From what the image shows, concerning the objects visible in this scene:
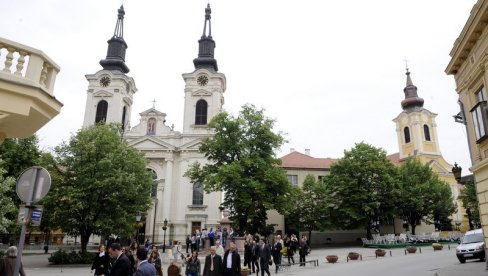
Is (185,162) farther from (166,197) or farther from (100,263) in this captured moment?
(100,263)

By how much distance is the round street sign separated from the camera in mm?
5594

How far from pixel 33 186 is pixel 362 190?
3785 cm

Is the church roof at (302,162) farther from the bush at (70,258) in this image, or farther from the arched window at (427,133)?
the bush at (70,258)

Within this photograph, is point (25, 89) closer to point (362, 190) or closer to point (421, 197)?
point (362, 190)

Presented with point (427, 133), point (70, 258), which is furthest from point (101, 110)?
point (427, 133)

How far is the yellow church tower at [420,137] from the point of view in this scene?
186 ft

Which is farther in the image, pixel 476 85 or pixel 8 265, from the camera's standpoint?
pixel 476 85

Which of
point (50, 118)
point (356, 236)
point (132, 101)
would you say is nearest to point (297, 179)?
point (356, 236)

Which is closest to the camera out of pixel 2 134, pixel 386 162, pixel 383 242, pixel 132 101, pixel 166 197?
pixel 2 134

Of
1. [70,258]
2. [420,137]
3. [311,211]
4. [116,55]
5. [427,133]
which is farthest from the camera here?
[427,133]

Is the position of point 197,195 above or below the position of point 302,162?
below

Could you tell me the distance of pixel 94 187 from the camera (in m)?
22.6

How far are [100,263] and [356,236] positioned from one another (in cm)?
4008

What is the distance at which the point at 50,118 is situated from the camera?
7.68 meters
